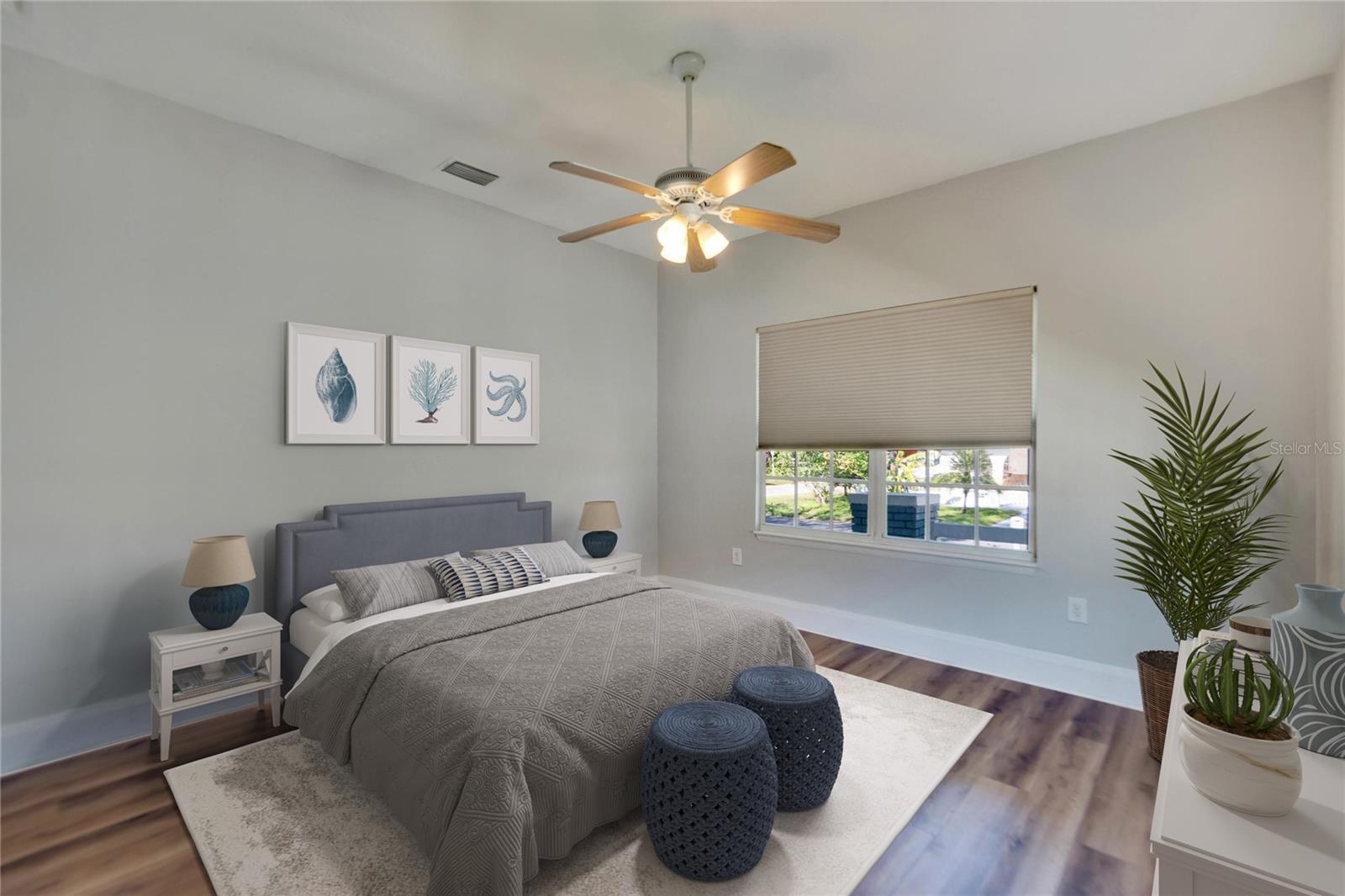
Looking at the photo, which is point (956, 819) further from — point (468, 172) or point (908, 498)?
point (468, 172)

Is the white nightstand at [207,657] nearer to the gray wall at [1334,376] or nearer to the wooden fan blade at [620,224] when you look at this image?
the wooden fan blade at [620,224]

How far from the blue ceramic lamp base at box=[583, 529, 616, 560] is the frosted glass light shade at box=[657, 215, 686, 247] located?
2.30 m

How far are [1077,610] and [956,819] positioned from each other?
1.71 meters

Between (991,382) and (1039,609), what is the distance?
130 centimetres

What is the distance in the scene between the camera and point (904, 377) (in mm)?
3938

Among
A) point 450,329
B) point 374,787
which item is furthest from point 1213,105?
point 374,787

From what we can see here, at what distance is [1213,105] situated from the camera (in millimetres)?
2914

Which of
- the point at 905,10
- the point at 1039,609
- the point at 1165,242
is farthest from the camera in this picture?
the point at 1039,609

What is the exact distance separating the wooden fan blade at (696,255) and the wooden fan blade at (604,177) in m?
0.28

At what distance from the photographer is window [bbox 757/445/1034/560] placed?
11.9ft

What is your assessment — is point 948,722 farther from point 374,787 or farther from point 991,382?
point 374,787

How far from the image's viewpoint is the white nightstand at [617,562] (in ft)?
13.8

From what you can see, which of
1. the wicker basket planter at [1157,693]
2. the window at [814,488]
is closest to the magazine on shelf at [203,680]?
the window at [814,488]

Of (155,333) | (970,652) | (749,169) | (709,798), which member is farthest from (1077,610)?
(155,333)
